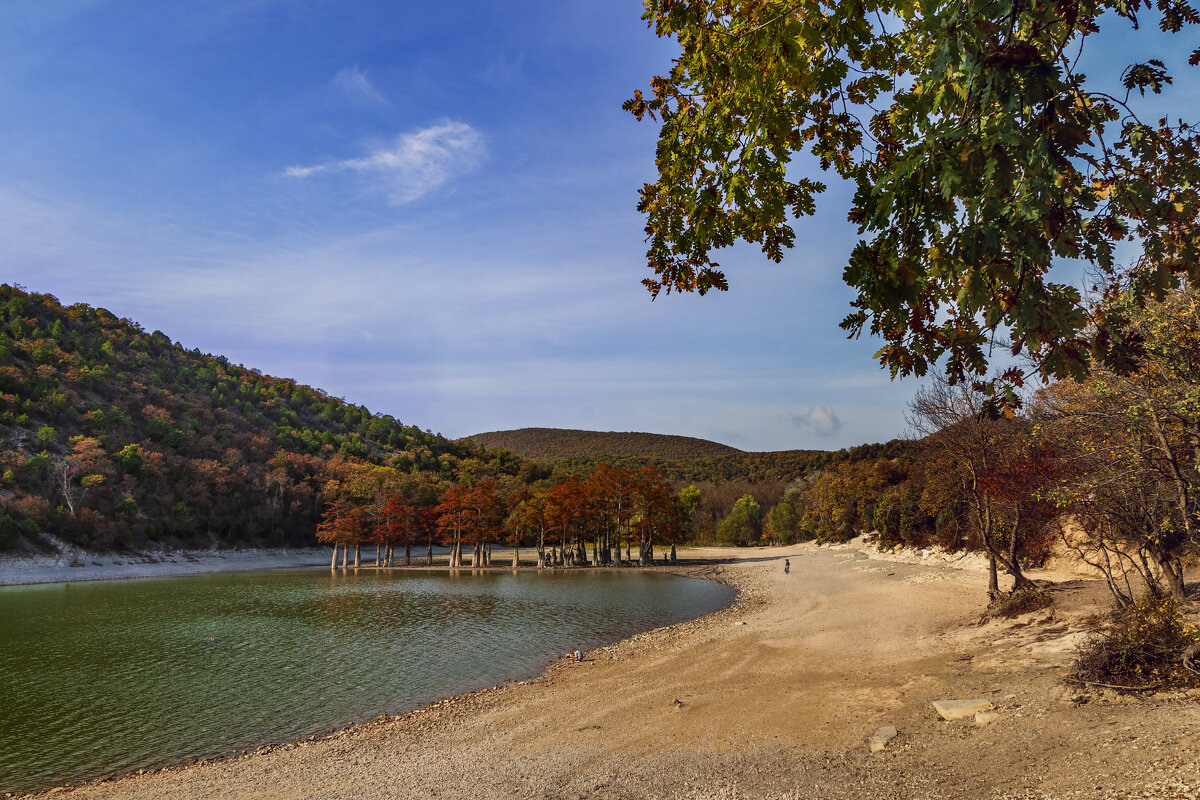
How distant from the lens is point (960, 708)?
855 centimetres

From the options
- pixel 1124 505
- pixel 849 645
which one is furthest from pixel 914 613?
pixel 1124 505

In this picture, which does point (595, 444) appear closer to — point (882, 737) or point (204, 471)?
point (204, 471)

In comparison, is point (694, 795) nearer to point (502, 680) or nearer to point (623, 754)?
point (623, 754)

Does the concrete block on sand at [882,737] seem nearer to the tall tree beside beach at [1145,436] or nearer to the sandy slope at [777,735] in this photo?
the sandy slope at [777,735]

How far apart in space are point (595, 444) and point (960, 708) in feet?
538

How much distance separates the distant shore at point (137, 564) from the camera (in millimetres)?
43969

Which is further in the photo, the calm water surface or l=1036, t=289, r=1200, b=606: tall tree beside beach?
the calm water surface

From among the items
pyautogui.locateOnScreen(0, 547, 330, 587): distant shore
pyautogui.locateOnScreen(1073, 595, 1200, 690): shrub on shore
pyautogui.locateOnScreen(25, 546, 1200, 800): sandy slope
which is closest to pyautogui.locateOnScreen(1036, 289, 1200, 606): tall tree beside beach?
pyautogui.locateOnScreen(1073, 595, 1200, 690): shrub on shore

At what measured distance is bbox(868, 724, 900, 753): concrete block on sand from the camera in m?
7.84

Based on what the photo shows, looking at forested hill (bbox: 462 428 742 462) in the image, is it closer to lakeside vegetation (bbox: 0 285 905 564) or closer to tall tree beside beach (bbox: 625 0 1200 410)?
lakeside vegetation (bbox: 0 285 905 564)

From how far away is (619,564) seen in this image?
5594 centimetres

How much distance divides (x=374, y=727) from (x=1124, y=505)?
14.2 meters

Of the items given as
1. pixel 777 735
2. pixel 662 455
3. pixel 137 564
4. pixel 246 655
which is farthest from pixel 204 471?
pixel 662 455

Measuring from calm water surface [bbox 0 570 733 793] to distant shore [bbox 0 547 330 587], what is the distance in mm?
7753
